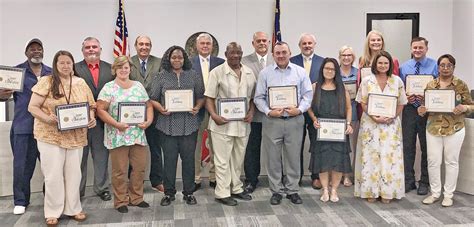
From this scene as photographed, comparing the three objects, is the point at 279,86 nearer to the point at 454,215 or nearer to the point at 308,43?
the point at 308,43

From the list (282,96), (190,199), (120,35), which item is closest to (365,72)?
(282,96)

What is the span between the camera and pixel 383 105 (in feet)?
13.2

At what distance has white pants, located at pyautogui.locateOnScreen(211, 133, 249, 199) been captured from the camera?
13.2 feet

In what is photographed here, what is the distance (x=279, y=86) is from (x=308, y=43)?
90 cm

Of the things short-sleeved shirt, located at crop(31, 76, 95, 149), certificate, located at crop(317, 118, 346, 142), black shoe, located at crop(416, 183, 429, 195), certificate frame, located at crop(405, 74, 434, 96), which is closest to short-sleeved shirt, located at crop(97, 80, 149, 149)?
short-sleeved shirt, located at crop(31, 76, 95, 149)

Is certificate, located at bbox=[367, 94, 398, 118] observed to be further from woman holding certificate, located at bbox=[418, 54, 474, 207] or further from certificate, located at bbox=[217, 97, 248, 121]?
certificate, located at bbox=[217, 97, 248, 121]

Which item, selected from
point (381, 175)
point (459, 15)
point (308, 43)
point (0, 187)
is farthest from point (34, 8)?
point (459, 15)

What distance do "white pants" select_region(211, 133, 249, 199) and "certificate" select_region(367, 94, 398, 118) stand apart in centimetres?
118

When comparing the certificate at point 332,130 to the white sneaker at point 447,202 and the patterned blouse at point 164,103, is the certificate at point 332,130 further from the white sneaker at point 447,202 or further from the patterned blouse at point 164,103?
the patterned blouse at point 164,103

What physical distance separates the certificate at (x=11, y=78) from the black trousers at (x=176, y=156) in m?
1.25

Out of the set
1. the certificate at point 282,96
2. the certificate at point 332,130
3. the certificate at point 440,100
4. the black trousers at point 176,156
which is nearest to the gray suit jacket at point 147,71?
the black trousers at point 176,156

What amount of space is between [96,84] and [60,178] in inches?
40.7

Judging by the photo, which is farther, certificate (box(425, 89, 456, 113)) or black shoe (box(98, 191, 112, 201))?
black shoe (box(98, 191, 112, 201))

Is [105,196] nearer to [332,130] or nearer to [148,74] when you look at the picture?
[148,74]
